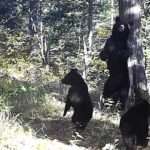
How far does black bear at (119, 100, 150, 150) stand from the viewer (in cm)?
812

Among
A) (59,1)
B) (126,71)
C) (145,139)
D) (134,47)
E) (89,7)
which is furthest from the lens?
(59,1)

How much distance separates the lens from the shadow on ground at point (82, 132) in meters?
9.27

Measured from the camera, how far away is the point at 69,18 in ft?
99.2

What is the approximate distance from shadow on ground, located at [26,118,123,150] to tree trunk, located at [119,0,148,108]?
813 mm

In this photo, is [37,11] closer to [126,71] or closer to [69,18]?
[69,18]

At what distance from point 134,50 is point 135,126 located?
2132mm

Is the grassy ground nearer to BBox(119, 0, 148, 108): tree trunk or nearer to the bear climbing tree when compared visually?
the bear climbing tree

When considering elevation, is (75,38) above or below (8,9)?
below

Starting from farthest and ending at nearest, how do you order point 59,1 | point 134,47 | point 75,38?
point 75,38 < point 59,1 < point 134,47

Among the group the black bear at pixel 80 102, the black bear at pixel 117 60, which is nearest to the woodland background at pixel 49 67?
the black bear at pixel 80 102

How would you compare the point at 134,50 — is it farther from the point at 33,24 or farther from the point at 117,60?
the point at 33,24

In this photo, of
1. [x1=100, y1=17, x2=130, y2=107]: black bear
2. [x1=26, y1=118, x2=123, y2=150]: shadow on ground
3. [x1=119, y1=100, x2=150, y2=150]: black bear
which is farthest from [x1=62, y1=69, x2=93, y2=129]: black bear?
[x1=119, y1=100, x2=150, y2=150]: black bear

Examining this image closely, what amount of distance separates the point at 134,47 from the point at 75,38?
23.7m

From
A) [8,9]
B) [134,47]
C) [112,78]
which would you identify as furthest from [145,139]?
[8,9]
